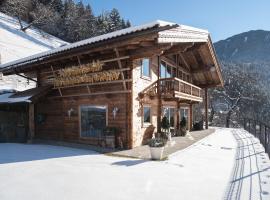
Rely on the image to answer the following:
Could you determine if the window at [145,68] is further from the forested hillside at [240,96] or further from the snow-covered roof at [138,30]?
the forested hillside at [240,96]

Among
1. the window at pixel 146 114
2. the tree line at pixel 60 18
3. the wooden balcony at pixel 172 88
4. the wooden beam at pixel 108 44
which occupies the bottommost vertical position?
the window at pixel 146 114

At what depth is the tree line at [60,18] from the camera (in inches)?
1885

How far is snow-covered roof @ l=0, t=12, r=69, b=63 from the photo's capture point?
99.7 feet

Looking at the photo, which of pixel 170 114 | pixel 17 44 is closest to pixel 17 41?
pixel 17 44

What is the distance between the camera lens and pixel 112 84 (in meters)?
12.0

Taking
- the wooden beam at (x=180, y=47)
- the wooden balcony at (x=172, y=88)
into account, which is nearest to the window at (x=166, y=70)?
the wooden balcony at (x=172, y=88)

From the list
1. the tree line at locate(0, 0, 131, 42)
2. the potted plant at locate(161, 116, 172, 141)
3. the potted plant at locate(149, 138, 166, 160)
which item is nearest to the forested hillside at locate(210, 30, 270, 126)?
the potted plant at locate(161, 116, 172, 141)

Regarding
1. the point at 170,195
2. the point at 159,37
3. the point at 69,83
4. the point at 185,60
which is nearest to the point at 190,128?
the point at 185,60

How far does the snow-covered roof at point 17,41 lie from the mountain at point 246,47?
74.3 meters

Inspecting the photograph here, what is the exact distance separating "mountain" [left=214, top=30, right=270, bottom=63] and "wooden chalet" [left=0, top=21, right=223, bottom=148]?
9188cm

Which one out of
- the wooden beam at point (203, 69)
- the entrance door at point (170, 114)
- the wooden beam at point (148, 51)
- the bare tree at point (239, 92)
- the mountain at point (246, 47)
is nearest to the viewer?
the wooden beam at point (148, 51)

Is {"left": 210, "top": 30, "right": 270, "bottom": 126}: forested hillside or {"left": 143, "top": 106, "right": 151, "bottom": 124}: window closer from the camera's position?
{"left": 143, "top": 106, "right": 151, "bottom": 124}: window

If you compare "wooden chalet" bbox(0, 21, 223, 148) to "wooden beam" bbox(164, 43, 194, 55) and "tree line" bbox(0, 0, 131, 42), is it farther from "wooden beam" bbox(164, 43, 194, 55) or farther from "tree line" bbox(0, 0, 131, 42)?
"tree line" bbox(0, 0, 131, 42)

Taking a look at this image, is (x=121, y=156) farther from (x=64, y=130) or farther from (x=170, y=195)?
(x=64, y=130)
